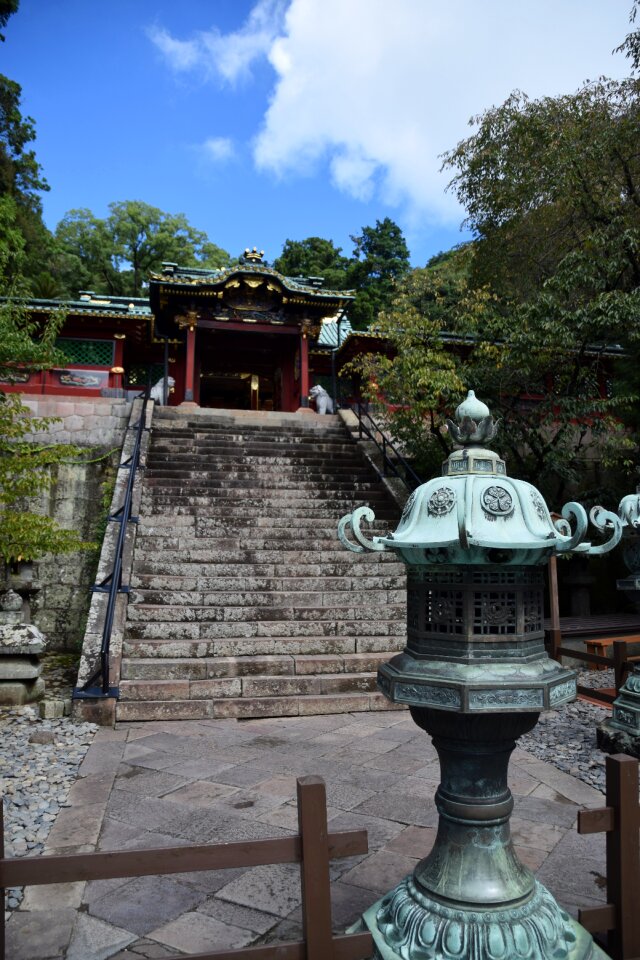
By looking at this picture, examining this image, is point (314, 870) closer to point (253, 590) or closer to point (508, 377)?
point (253, 590)

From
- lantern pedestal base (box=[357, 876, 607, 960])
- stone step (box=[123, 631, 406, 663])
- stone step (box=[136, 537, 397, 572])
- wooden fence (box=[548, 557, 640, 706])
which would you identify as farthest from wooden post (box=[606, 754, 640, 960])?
stone step (box=[136, 537, 397, 572])

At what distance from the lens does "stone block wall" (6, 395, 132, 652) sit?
9281mm

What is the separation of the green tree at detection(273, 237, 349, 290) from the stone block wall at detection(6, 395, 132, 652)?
67.1ft

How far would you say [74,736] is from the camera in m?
5.12

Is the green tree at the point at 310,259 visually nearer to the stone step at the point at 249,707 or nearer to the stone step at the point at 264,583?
the stone step at the point at 264,583

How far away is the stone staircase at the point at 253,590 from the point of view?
19.7ft

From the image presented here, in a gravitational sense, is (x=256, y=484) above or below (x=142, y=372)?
below

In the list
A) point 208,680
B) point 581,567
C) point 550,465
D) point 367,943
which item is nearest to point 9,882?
point 367,943

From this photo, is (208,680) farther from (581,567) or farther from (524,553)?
(581,567)

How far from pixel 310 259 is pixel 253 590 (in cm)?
2611

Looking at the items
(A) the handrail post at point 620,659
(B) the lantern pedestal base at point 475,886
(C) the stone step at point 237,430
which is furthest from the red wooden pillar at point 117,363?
(B) the lantern pedestal base at point 475,886

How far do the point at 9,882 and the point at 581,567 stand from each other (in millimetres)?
10326

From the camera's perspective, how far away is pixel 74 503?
33.4ft

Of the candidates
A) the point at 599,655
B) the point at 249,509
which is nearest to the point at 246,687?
the point at 249,509
